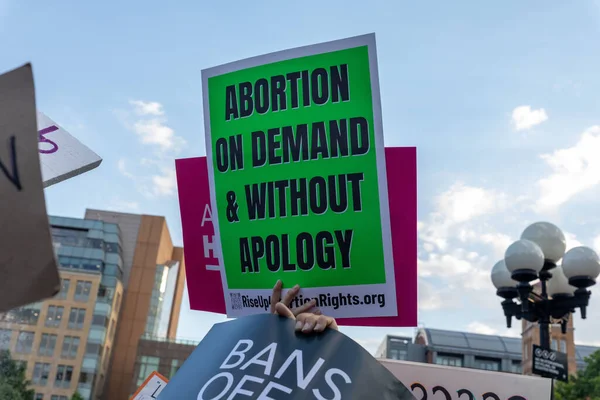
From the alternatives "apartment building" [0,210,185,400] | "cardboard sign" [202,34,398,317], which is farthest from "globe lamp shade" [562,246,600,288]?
"apartment building" [0,210,185,400]

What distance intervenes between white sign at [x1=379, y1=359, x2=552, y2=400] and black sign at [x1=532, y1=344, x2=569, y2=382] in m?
3.93

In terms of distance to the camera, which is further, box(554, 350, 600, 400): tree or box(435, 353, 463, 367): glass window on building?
box(435, 353, 463, 367): glass window on building

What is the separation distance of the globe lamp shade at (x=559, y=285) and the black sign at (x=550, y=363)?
154cm

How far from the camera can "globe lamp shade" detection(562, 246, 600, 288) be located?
770cm

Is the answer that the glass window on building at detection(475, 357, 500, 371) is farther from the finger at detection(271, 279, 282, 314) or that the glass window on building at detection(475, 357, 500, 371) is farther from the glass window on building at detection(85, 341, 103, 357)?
the finger at detection(271, 279, 282, 314)

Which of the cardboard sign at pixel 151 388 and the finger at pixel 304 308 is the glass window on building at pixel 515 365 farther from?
the finger at pixel 304 308

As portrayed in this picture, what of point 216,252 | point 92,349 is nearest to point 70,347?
point 92,349

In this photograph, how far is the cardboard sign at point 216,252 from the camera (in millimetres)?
2766

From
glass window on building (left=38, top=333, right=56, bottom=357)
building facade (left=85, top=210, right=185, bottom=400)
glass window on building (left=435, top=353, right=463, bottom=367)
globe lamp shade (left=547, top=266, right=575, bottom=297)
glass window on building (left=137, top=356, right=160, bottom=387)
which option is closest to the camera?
globe lamp shade (left=547, top=266, right=575, bottom=297)

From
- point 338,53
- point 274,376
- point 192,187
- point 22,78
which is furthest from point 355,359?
point 192,187

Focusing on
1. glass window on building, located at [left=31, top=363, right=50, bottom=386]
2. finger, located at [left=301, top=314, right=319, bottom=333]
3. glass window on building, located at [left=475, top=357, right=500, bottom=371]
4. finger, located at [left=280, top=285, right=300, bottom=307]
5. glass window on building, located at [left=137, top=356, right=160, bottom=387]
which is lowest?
finger, located at [left=301, top=314, right=319, bottom=333]

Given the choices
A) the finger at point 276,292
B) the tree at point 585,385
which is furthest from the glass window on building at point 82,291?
the finger at point 276,292

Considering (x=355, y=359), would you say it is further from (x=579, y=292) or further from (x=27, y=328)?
(x=27, y=328)

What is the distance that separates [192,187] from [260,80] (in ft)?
2.58
